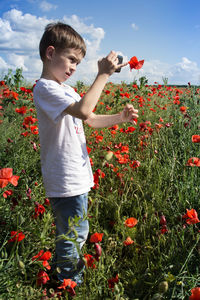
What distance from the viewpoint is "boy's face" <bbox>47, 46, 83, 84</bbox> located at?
59.1 inches

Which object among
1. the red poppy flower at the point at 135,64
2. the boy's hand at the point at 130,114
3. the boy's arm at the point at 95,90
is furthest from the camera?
the red poppy flower at the point at 135,64

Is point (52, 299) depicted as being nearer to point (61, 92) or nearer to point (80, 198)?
point (80, 198)

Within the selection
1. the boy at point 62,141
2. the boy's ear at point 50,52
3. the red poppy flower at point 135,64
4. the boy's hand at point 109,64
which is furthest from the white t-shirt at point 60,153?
the red poppy flower at point 135,64

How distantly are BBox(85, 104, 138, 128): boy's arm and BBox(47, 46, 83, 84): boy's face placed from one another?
0.34 metres

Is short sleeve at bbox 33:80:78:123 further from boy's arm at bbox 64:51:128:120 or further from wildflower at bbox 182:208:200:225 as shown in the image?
wildflower at bbox 182:208:200:225

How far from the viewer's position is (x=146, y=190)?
233 cm

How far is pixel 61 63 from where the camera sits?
1.50 m

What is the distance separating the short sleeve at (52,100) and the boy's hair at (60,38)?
24cm

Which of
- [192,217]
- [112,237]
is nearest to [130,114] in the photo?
[192,217]

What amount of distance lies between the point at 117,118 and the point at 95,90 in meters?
0.44

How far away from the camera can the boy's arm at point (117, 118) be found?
1.66m

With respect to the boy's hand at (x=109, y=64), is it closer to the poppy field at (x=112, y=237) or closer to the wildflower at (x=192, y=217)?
the poppy field at (x=112, y=237)

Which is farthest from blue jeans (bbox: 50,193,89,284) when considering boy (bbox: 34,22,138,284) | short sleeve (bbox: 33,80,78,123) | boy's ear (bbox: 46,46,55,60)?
boy's ear (bbox: 46,46,55,60)

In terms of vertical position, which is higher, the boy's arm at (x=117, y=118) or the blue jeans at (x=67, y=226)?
the boy's arm at (x=117, y=118)
